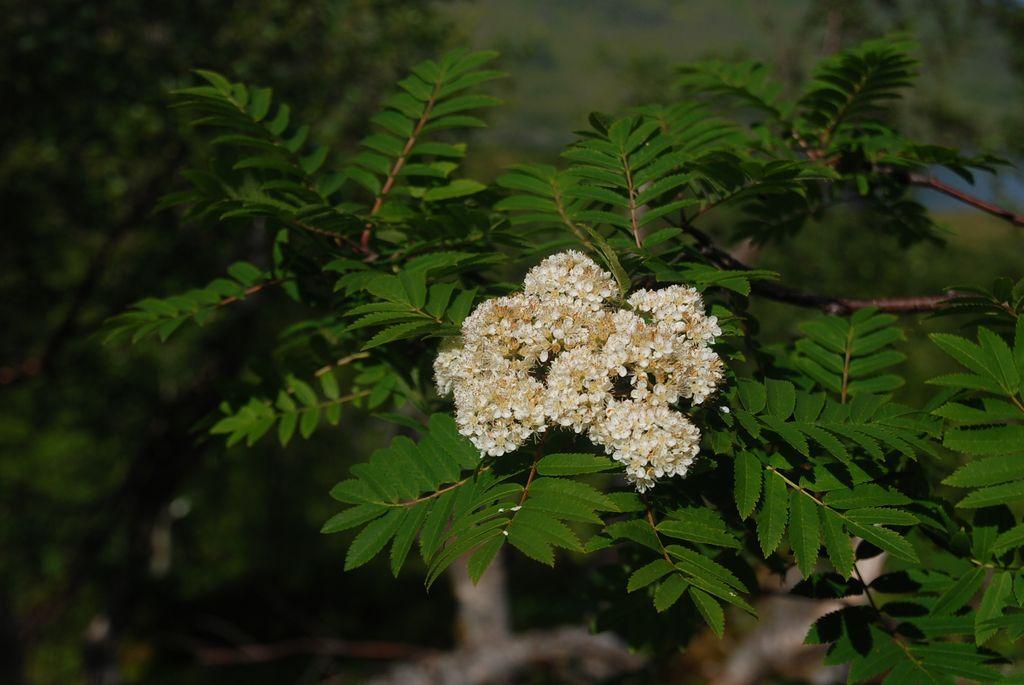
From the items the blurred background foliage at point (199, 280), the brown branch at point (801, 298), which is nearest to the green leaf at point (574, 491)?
the brown branch at point (801, 298)

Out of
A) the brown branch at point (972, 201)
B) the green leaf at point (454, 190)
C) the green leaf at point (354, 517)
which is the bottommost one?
the green leaf at point (354, 517)

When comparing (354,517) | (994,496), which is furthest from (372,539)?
(994,496)

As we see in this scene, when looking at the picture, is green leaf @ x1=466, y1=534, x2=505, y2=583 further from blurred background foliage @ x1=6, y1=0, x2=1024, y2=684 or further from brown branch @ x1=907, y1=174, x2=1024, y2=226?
brown branch @ x1=907, y1=174, x2=1024, y2=226

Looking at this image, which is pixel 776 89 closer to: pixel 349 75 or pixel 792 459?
pixel 792 459

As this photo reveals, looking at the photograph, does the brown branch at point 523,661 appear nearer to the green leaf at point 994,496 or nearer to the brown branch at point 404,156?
the brown branch at point 404,156

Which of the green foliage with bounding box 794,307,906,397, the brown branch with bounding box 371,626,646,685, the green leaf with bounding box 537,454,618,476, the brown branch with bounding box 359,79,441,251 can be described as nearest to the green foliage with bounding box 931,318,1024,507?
the green foliage with bounding box 794,307,906,397

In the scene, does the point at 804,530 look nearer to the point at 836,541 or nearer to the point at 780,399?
the point at 836,541

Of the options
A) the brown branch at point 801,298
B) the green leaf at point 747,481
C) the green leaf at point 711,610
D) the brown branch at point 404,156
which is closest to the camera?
the green leaf at point 711,610
